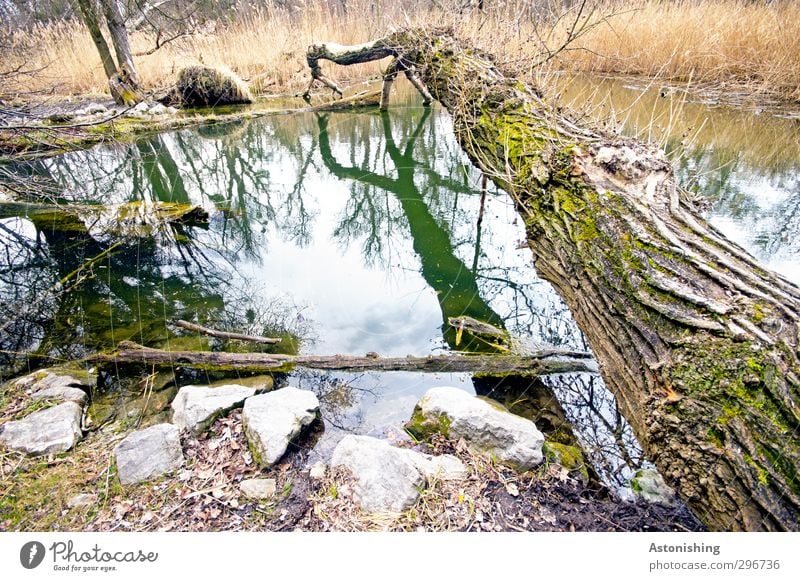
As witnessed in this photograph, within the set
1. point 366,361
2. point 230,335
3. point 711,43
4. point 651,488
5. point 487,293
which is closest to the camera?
point 651,488

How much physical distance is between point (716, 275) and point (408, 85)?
9794 mm

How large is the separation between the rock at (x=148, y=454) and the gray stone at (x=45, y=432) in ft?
1.03

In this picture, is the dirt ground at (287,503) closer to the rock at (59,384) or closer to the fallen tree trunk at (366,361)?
the rock at (59,384)

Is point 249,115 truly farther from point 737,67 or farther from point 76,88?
point 737,67

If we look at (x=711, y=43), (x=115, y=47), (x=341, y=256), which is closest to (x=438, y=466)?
(x=341, y=256)

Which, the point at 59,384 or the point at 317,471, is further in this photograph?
the point at 59,384

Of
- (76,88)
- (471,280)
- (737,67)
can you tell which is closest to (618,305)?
(471,280)

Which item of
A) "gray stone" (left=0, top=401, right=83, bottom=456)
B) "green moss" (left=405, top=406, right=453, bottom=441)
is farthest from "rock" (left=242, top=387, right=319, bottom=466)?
"gray stone" (left=0, top=401, right=83, bottom=456)

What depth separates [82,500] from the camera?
59.9 inches

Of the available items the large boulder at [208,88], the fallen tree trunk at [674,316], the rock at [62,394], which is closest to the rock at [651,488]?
the fallen tree trunk at [674,316]

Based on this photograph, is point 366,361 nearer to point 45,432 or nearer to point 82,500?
point 82,500

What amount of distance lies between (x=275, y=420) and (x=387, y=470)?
1.87 feet

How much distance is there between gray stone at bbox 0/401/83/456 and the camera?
1.73 m

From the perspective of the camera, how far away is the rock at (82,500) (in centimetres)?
151
